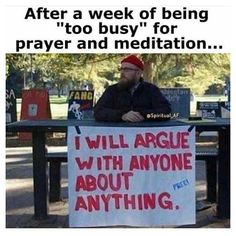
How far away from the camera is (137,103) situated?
4941 millimetres

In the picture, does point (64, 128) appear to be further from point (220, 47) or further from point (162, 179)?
point (220, 47)

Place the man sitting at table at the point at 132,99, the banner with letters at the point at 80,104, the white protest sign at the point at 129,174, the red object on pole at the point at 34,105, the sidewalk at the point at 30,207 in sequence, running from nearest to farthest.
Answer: the white protest sign at the point at 129,174 → the man sitting at table at the point at 132,99 → the sidewalk at the point at 30,207 → the banner with letters at the point at 80,104 → the red object on pole at the point at 34,105

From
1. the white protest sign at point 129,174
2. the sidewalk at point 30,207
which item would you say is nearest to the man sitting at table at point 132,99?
the white protest sign at point 129,174

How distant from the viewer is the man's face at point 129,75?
4919mm

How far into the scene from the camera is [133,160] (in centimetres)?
472

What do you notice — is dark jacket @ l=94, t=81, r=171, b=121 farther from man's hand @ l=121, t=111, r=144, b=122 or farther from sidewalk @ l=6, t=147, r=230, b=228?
sidewalk @ l=6, t=147, r=230, b=228

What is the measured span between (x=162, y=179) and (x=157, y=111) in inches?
23.7

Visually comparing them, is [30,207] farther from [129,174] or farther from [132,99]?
[132,99]

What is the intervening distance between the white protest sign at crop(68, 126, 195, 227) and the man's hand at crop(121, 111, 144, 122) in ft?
0.42

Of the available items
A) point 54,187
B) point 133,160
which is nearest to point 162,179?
point 133,160

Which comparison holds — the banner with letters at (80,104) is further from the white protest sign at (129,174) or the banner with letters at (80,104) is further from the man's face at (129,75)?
the white protest sign at (129,174)

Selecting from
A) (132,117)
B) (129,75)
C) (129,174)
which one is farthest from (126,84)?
(129,174)

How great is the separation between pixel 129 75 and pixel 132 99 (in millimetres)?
214

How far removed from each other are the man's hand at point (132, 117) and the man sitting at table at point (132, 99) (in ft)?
0.10
